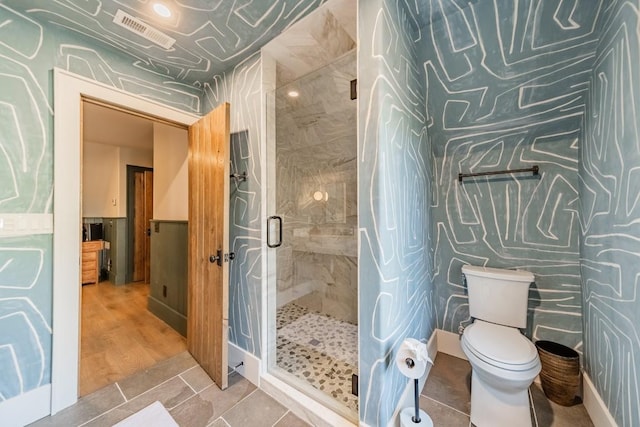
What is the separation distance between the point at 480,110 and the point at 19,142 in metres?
2.99

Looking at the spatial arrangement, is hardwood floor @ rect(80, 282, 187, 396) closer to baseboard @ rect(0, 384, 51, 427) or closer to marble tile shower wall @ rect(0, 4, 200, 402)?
baseboard @ rect(0, 384, 51, 427)

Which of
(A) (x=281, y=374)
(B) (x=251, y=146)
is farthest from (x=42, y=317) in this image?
(B) (x=251, y=146)

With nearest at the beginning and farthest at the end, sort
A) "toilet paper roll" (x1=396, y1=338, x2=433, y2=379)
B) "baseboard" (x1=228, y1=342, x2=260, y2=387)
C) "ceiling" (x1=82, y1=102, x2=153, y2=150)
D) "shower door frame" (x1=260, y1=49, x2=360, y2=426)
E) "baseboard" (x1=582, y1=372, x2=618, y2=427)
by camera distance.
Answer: "toilet paper roll" (x1=396, y1=338, x2=433, y2=379) → "baseboard" (x1=582, y1=372, x2=618, y2=427) → "shower door frame" (x1=260, y1=49, x2=360, y2=426) → "baseboard" (x1=228, y1=342, x2=260, y2=387) → "ceiling" (x1=82, y1=102, x2=153, y2=150)

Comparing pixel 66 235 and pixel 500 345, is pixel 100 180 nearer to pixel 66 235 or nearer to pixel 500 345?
pixel 66 235

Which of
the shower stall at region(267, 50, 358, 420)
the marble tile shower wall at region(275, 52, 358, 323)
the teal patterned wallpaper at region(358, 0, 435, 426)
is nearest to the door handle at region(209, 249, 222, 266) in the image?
the shower stall at region(267, 50, 358, 420)

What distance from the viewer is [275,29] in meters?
1.61

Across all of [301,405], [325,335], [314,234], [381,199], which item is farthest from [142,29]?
[325,335]

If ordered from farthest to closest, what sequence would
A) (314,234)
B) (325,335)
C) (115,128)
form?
(115,128), (314,234), (325,335)

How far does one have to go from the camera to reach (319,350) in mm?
2217

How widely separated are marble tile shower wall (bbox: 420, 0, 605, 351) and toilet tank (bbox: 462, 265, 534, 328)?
7.7 inches

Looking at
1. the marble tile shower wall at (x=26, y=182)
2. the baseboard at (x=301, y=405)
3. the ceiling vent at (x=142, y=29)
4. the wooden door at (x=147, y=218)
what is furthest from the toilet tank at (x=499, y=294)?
the wooden door at (x=147, y=218)

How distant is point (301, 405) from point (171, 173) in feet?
8.96

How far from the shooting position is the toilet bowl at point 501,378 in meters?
1.30

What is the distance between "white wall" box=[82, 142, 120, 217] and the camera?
14.3ft
